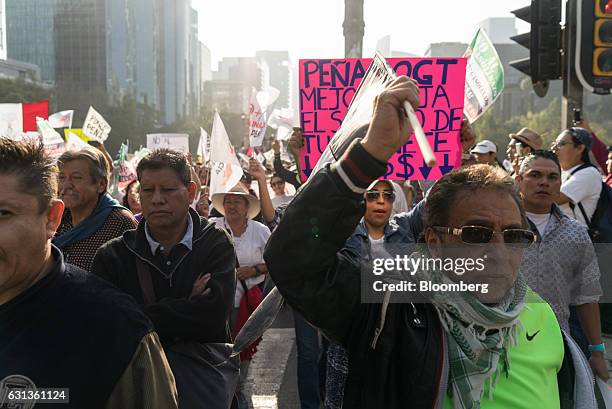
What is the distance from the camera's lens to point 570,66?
20.5 feet

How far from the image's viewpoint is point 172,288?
10.1 ft

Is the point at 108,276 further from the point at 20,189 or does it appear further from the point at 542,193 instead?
the point at 542,193

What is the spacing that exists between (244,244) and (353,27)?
334 centimetres

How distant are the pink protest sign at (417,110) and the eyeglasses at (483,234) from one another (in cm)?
191

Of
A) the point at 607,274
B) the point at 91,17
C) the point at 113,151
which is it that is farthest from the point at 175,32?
the point at 607,274

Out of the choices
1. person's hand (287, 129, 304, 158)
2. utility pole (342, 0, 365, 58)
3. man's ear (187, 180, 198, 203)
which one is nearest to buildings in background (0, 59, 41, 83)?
utility pole (342, 0, 365, 58)

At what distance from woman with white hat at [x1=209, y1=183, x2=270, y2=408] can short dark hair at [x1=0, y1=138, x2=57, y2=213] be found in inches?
124

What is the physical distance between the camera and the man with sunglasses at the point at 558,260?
356 cm

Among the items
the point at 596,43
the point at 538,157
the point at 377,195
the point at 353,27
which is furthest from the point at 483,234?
the point at 353,27

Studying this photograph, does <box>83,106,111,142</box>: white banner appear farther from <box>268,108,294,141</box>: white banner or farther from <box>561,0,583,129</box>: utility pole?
<box>561,0,583,129</box>: utility pole

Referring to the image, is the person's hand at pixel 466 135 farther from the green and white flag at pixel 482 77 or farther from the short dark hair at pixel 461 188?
the short dark hair at pixel 461 188

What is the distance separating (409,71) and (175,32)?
123 m

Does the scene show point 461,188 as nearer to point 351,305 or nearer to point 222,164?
point 351,305

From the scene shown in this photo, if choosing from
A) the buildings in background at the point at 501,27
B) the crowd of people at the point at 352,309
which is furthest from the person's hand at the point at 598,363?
the buildings in background at the point at 501,27
